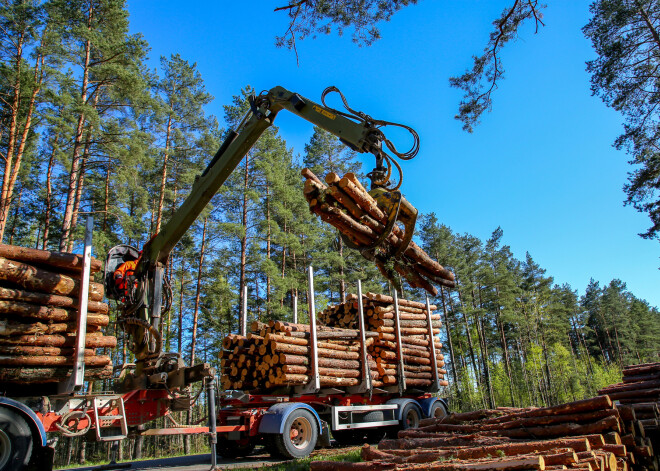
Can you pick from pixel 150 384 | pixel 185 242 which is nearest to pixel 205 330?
pixel 185 242

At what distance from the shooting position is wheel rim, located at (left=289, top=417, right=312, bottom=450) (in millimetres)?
8508

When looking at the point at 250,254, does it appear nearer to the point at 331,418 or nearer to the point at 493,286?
the point at 331,418

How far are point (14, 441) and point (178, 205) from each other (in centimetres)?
2075

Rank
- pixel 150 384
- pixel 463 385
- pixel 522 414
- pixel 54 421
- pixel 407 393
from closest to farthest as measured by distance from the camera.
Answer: pixel 54 421
pixel 522 414
pixel 150 384
pixel 407 393
pixel 463 385

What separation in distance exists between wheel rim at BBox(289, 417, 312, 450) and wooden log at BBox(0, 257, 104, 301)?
4.47 metres

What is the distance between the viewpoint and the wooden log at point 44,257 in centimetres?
598

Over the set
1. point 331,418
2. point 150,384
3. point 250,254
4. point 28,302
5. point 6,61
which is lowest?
point 331,418

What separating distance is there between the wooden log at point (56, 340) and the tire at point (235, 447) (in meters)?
3.64

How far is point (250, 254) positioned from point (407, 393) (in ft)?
49.7

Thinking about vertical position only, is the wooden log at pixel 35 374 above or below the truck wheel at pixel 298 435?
A: above

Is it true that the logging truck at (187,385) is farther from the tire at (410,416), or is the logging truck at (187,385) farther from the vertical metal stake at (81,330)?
the tire at (410,416)

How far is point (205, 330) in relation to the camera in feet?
100

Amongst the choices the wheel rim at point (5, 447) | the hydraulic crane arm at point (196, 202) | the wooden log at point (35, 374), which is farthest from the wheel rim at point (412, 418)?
the wheel rim at point (5, 447)

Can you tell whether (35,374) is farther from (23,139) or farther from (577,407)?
(23,139)
